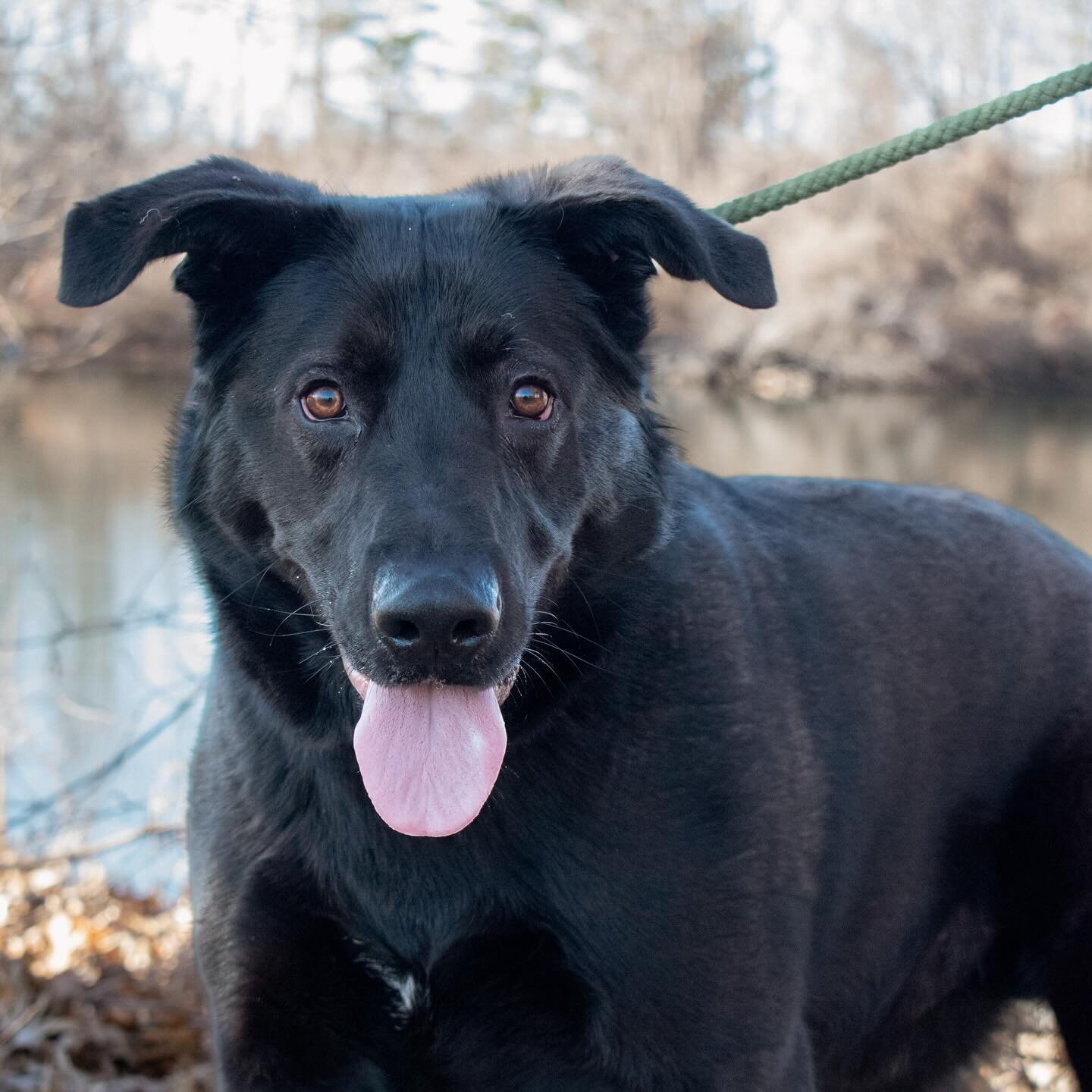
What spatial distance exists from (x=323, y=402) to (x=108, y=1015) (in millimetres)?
2833

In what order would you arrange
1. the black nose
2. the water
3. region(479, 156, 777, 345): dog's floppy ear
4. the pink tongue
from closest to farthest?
the black nose < the pink tongue < region(479, 156, 777, 345): dog's floppy ear < the water

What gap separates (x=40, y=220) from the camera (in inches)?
262

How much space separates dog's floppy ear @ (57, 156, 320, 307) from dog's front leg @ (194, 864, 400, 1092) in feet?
3.69

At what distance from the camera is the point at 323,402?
2348mm

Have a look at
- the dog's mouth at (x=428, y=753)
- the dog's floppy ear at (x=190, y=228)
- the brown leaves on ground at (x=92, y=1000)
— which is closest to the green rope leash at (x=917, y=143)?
the dog's floppy ear at (x=190, y=228)

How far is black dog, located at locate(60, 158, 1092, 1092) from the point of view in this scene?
2.20 meters

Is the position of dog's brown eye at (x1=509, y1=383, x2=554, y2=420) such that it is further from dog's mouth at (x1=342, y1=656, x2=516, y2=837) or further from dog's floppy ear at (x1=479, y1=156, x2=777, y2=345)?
dog's mouth at (x1=342, y1=656, x2=516, y2=837)

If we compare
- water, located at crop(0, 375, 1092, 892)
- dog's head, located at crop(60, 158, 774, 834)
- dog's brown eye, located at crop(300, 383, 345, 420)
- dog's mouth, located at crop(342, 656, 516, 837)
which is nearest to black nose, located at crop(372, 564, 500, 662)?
dog's head, located at crop(60, 158, 774, 834)

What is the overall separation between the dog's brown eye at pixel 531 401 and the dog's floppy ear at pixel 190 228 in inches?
21.2

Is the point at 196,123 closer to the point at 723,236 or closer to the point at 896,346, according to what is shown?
the point at 723,236

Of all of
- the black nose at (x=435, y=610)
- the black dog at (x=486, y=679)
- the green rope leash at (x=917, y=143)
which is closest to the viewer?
the black nose at (x=435, y=610)

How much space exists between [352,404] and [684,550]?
80 centimetres

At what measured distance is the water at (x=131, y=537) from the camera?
20.0 ft

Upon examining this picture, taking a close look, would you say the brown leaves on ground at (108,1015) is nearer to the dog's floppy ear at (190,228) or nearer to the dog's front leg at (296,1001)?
the dog's front leg at (296,1001)
